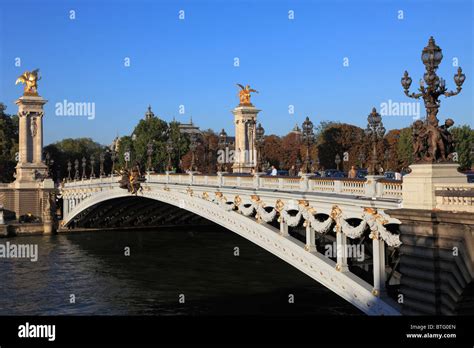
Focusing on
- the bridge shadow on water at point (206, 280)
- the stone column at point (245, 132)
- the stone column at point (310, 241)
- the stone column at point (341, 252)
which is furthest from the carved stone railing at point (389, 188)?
the stone column at point (245, 132)

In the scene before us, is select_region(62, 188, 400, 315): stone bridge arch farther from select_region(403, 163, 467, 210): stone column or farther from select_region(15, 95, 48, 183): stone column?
select_region(15, 95, 48, 183): stone column

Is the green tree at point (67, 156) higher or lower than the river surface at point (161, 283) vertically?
higher

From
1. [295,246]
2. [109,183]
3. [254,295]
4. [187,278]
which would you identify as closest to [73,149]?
[109,183]

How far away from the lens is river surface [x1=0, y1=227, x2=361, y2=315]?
23.7 metres

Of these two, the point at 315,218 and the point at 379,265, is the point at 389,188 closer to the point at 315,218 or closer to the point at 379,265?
the point at 379,265

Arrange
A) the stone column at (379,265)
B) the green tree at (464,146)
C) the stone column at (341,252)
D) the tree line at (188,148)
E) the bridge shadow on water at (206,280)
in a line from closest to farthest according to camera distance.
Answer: the stone column at (379,265), the stone column at (341,252), the bridge shadow on water at (206,280), the green tree at (464,146), the tree line at (188,148)

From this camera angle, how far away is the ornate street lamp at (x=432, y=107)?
497 inches

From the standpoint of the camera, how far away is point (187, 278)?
29.9 metres

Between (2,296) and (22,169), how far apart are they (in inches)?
1316

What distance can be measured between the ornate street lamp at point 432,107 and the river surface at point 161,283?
32.2ft

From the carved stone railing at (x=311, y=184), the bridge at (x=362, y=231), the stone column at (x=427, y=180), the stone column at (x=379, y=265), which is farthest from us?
the stone column at (x=379, y=265)

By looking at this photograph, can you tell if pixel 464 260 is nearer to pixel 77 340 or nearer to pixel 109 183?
pixel 77 340

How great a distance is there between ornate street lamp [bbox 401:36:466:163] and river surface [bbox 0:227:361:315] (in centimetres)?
982

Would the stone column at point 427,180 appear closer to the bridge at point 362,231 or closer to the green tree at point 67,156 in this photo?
the bridge at point 362,231
